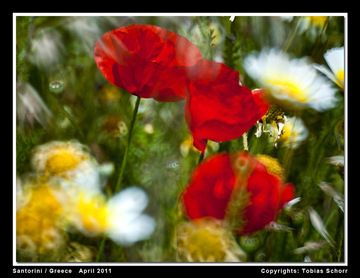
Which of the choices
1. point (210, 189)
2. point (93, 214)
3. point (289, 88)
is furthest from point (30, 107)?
point (289, 88)

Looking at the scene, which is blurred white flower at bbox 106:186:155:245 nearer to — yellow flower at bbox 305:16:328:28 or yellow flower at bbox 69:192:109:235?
yellow flower at bbox 69:192:109:235

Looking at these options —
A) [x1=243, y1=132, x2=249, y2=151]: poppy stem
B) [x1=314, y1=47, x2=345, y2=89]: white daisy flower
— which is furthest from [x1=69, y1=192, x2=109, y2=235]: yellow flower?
[x1=314, y1=47, x2=345, y2=89]: white daisy flower

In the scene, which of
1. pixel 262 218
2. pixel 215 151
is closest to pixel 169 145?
pixel 215 151

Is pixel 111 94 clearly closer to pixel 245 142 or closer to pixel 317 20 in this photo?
pixel 245 142

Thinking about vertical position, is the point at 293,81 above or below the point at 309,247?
above

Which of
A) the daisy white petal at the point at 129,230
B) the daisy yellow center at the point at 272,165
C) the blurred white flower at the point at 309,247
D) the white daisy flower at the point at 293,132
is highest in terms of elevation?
the white daisy flower at the point at 293,132

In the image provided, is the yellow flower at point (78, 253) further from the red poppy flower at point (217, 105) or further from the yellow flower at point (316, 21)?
the yellow flower at point (316, 21)

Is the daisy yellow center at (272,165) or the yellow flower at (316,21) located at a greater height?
the yellow flower at (316,21)

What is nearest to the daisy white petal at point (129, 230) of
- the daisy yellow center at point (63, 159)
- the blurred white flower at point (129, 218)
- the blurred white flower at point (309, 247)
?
the blurred white flower at point (129, 218)
